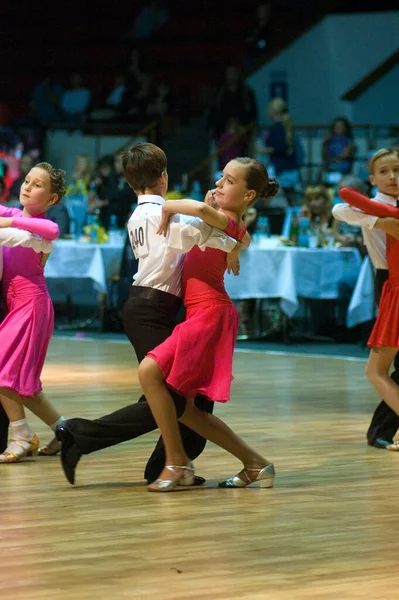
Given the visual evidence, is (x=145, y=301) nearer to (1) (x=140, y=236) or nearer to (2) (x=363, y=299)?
(1) (x=140, y=236)

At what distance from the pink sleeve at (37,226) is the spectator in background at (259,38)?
505 inches

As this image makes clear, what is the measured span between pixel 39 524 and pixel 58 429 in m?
0.57

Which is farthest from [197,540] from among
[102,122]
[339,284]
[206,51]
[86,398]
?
[206,51]

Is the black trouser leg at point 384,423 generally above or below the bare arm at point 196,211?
below

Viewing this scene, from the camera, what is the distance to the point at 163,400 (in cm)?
447

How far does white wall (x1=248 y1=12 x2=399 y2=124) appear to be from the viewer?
55.4 feet

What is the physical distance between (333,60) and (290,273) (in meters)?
7.65

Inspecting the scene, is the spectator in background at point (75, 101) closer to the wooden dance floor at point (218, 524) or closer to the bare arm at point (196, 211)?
the wooden dance floor at point (218, 524)

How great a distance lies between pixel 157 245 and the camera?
14.9 ft

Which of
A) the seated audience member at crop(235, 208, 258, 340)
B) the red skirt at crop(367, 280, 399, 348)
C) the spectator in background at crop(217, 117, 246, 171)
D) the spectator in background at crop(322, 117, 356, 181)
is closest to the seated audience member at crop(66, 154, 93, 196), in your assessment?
the spectator in background at crop(217, 117, 246, 171)

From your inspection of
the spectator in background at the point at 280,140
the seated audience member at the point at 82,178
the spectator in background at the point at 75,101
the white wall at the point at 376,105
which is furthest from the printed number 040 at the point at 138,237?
the white wall at the point at 376,105

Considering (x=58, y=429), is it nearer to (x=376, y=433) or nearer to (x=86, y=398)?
(x=376, y=433)

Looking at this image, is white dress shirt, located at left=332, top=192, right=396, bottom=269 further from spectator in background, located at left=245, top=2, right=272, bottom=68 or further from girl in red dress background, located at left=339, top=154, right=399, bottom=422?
spectator in background, located at left=245, top=2, right=272, bottom=68

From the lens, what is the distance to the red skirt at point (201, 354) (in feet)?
14.6
